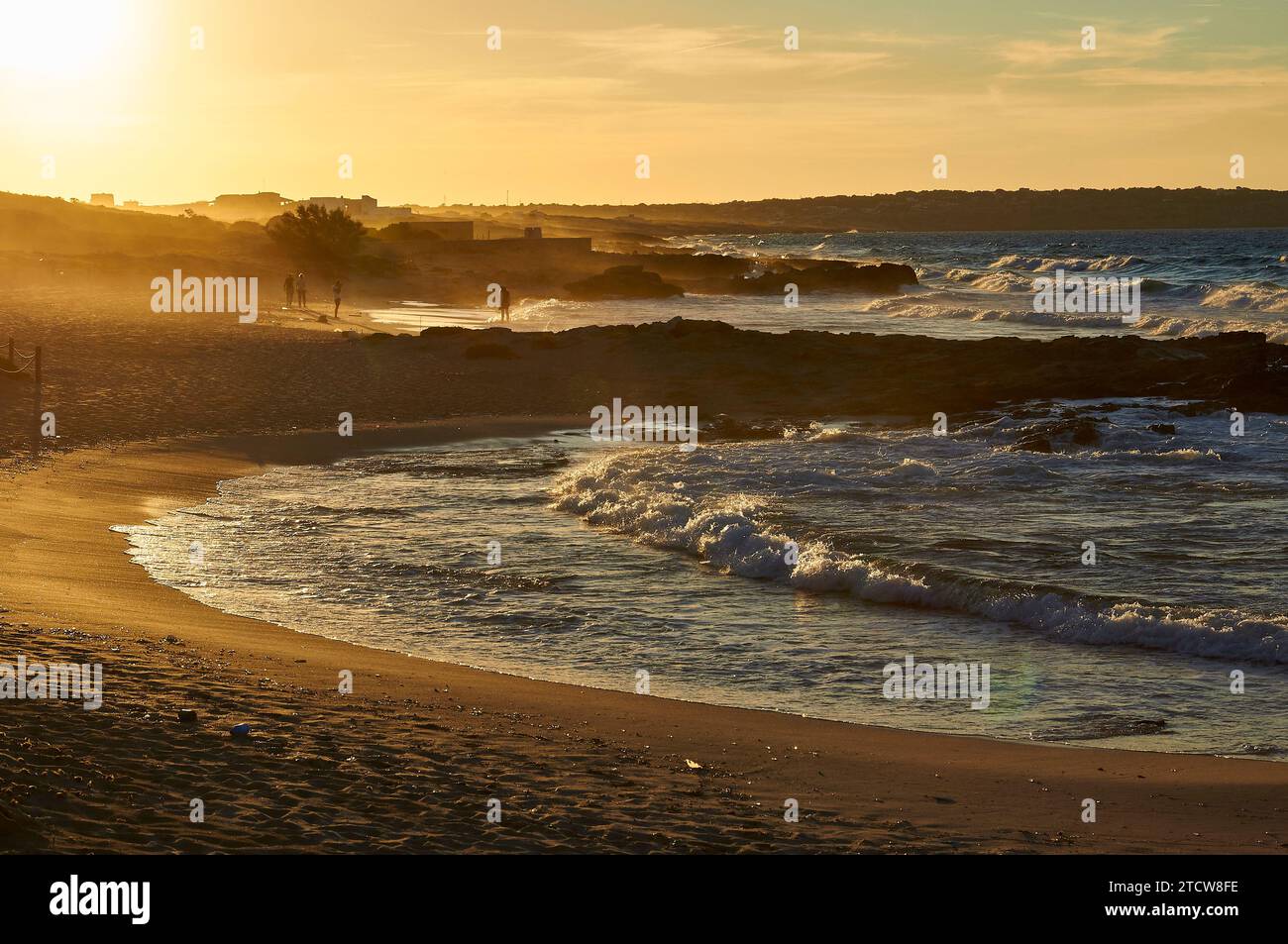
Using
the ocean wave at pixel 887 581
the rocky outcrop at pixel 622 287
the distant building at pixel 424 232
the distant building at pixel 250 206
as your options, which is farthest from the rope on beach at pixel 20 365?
the distant building at pixel 250 206

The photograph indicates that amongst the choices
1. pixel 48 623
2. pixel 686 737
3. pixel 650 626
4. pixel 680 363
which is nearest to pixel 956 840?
pixel 686 737

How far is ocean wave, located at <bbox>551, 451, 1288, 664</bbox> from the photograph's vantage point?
11531 millimetres

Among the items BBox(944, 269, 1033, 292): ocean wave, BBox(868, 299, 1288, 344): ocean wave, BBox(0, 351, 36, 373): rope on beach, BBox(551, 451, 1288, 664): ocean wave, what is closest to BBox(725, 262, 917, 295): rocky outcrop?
BBox(944, 269, 1033, 292): ocean wave

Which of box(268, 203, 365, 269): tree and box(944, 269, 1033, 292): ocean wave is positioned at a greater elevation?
box(268, 203, 365, 269): tree

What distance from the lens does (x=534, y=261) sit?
90312 millimetres

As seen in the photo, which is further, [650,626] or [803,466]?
[803,466]

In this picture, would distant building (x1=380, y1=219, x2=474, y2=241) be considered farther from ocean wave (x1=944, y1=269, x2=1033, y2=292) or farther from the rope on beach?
the rope on beach

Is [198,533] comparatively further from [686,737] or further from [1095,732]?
[1095,732]

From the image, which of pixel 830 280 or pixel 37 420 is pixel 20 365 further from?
pixel 830 280

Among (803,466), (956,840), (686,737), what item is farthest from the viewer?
(803,466)

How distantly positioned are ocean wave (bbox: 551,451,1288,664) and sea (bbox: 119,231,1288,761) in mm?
35

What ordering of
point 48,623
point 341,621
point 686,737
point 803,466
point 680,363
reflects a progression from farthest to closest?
point 680,363 → point 803,466 → point 341,621 → point 48,623 → point 686,737

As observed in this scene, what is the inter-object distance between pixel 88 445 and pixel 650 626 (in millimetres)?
13304

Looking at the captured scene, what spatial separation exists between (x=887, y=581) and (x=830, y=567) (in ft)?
2.57
